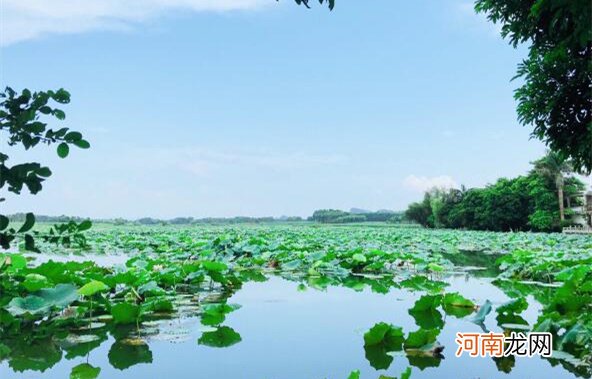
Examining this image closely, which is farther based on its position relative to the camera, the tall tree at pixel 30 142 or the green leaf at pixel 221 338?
the green leaf at pixel 221 338

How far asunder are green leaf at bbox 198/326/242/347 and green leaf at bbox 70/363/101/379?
0.68 metres

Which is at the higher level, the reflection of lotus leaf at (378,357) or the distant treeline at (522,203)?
the distant treeline at (522,203)

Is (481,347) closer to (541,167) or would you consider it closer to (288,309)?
(288,309)

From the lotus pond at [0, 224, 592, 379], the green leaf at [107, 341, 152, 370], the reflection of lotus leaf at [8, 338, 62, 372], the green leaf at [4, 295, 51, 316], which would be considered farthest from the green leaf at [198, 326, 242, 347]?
the green leaf at [4, 295, 51, 316]

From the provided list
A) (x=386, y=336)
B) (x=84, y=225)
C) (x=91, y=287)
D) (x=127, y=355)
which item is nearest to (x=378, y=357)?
(x=386, y=336)

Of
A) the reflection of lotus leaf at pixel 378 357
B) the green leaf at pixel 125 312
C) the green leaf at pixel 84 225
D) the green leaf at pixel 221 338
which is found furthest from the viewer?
the green leaf at pixel 125 312

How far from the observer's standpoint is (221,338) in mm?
3357

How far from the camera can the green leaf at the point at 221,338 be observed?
3.22 meters

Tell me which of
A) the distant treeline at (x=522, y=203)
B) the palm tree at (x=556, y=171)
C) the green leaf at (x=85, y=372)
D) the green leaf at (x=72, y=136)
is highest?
the palm tree at (x=556, y=171)

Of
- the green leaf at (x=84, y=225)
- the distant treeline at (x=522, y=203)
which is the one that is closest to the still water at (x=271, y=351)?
the green leaf at (x=84, y=225)

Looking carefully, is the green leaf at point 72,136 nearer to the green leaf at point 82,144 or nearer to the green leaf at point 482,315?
the green leaf at point 82,144

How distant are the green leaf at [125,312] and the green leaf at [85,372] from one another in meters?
0.67

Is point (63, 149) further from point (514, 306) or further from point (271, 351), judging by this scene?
point (514, 306)

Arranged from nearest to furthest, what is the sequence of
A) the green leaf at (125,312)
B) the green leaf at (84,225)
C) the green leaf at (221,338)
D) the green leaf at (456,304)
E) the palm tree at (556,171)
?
1. the green leaf at (84,225)
2. the green leaf at (221,338)
3. the green leaf at (125,312)
4. the green leaf at (456,304)
5. the palm tree at (556,171)
